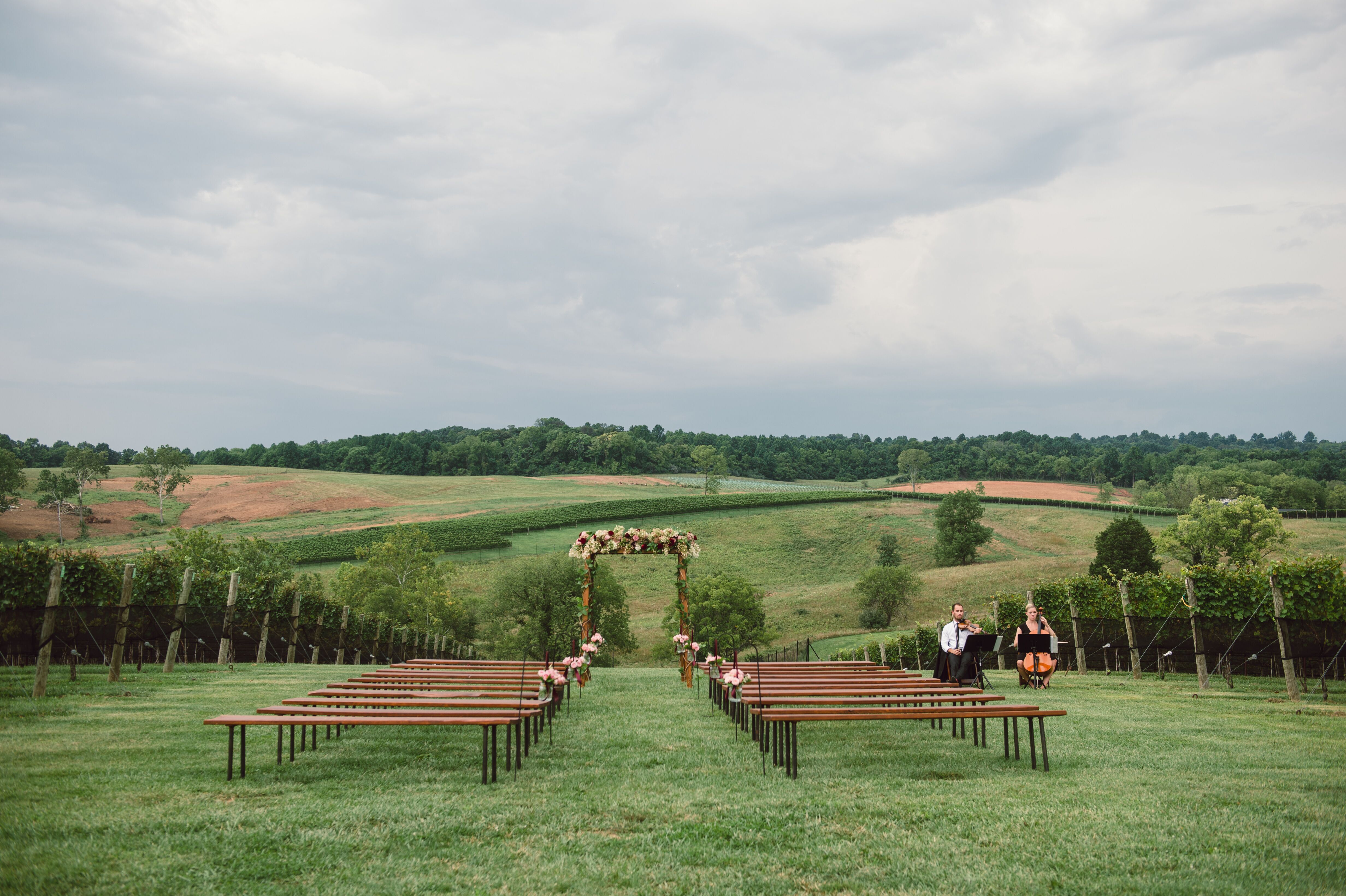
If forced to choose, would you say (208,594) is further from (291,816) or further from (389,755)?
(291,816)

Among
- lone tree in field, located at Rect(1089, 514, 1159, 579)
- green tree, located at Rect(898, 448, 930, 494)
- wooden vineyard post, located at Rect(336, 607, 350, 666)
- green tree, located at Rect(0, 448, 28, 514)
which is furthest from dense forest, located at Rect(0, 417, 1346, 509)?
wooden vineyard post, located at Rect(336, 607, 350, 666)

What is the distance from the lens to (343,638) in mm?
23141

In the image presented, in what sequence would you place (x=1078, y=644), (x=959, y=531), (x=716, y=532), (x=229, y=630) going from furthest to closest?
1. (x=716, y=532)
2. (x=959, y=531)
3. (x=1078, y=644)
4. (x=229, y=630)

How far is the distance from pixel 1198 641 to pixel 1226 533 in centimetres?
5152

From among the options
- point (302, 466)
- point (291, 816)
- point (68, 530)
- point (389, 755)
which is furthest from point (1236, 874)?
point (302, 466)

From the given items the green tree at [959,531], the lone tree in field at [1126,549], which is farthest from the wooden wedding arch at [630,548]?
the green tree at [959,531]

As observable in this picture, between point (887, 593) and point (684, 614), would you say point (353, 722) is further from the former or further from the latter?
point (887, 593)

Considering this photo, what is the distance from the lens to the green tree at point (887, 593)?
5066 centimetres

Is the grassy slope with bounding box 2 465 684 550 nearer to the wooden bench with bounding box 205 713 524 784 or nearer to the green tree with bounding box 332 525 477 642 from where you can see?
the green tree with bounding box 332 525 477 642

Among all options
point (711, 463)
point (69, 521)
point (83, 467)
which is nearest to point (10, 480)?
point (69, 521)

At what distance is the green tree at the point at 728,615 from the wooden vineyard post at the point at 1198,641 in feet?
106

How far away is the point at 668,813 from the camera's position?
5656mm

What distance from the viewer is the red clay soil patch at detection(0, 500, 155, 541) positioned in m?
60.5

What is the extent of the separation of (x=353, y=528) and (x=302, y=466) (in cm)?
4987
